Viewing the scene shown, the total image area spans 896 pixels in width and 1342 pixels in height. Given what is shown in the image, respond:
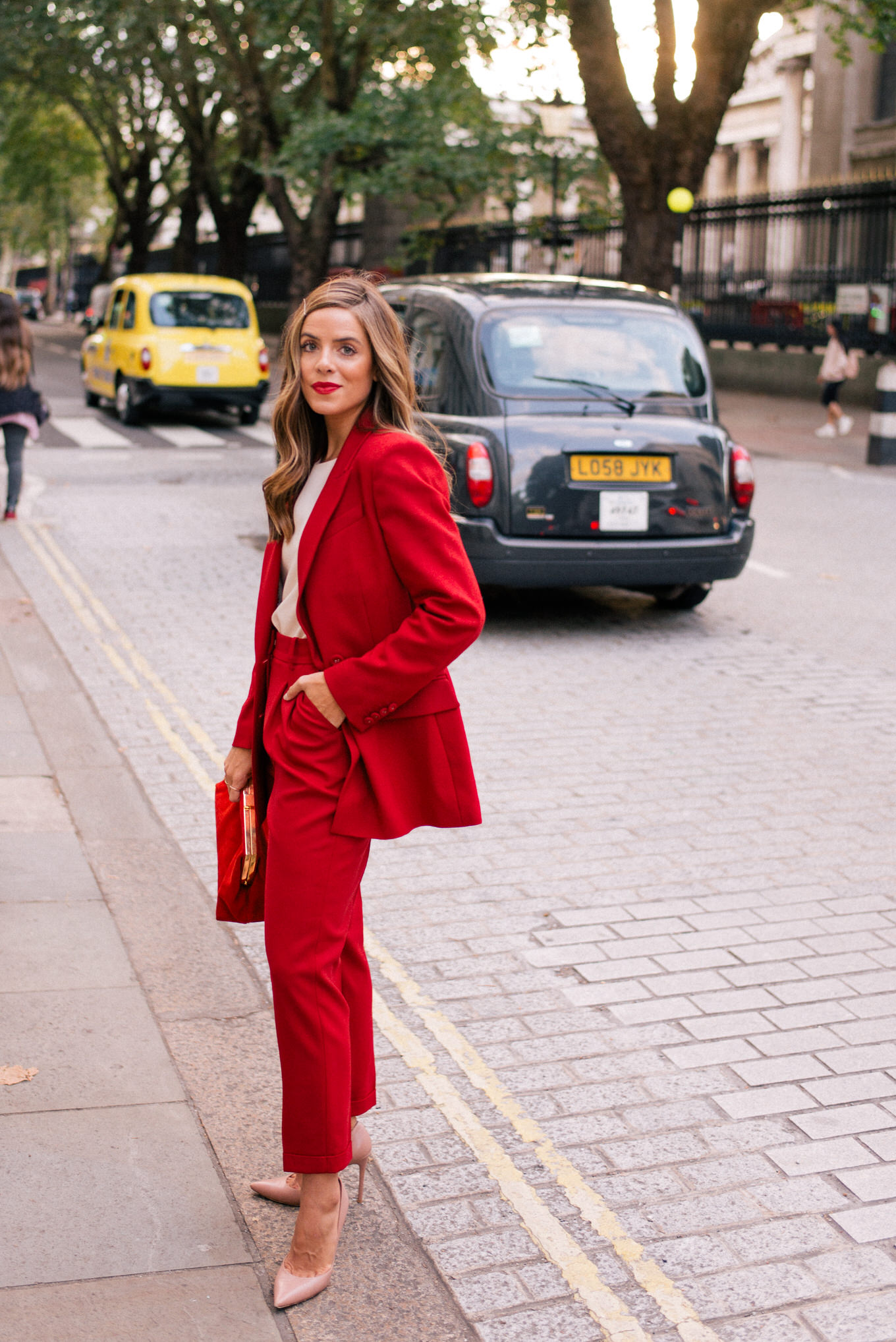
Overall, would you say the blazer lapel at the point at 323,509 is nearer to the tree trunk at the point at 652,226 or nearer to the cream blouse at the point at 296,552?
the cream blouse at the point at 296,552

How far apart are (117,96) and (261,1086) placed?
4162 centimetres

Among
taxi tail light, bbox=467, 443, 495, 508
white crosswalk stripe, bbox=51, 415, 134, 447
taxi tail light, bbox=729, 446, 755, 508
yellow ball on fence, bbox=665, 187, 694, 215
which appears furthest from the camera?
yellow ball on fence, bbox=665, 187, 694, 215

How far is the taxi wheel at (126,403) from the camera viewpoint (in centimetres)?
1869

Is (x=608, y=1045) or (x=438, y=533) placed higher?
(x=438, y=533)

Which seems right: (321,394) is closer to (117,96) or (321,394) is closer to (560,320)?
Answer: (560,320)

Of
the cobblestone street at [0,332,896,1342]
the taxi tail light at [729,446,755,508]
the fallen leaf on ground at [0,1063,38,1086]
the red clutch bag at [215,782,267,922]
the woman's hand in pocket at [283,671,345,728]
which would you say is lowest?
the cobblestone street at [0,332,896,1342]

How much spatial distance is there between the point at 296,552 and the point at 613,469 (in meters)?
5.36

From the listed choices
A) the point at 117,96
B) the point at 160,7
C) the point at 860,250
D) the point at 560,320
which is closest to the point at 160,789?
the point at 560,320

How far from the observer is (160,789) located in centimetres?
554

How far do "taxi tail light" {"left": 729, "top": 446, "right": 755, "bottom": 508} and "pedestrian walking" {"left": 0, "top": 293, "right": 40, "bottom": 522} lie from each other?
5121 mm

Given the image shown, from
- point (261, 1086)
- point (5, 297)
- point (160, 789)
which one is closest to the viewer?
point (261, 1086)

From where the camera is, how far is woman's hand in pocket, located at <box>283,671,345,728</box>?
8.46 ft

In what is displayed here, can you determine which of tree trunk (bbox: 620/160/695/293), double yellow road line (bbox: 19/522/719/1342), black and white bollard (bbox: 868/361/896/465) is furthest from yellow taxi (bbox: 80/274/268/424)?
double yellow road line (bbox: 19/522/719/1342)

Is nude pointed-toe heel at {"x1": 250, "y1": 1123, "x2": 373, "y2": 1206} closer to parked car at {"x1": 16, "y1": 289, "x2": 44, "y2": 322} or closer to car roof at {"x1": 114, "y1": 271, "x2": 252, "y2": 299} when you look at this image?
car roof at {"x1": 114, "y1": 271, "x2": 252, "y2": 299}
